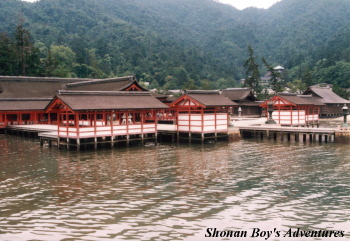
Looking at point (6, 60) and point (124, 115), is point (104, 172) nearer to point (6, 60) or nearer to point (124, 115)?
point (124, 115)

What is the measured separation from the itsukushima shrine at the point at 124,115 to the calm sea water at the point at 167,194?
11.6 feet

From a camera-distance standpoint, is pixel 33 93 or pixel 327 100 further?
pixel 327 100

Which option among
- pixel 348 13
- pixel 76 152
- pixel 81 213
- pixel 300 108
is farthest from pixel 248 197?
pixel 348 13

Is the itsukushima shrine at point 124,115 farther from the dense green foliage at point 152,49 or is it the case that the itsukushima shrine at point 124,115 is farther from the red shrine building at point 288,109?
the dense green foliage at point 152,49

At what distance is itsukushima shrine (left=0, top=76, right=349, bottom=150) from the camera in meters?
30.3

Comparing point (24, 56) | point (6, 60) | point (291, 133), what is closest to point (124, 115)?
point (291, 133)

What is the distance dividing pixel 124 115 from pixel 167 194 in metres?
18.3

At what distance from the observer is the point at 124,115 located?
33781 millimetres

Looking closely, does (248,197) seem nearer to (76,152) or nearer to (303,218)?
(303,218)

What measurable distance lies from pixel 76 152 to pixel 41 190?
11.8 m

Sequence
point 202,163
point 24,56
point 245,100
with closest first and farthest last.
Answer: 1. point 202,163
2. point 245,100
3. point 24,56

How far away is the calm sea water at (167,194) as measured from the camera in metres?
12.4

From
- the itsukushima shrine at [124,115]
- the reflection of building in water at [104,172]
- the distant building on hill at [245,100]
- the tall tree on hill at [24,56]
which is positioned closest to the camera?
the reflection of building in water at [104,172]

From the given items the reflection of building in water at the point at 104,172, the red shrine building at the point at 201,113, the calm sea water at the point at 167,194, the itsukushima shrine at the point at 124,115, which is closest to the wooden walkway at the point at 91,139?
the itsukushima shrine at the point at 124,115
